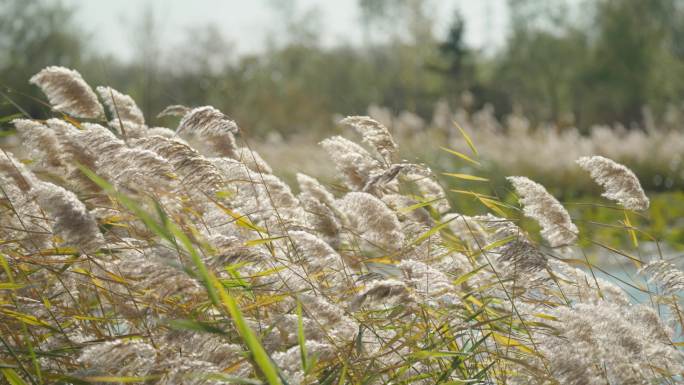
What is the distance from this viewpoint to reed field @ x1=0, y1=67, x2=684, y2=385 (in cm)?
168

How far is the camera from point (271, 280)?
202 cm

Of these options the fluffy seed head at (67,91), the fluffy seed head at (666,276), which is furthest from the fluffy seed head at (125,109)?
the fluffy seed head at (666,276)

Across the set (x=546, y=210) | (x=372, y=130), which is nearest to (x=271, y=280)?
(x=372, y=130)

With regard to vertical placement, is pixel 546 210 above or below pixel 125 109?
below

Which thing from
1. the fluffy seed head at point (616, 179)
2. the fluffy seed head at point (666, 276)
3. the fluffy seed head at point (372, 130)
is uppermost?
the fluffy seed head at point (372, 130)

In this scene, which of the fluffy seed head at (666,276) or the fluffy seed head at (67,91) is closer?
the fluffy seed head at (666,276)

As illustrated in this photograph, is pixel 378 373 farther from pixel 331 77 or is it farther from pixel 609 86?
pixel 331 77

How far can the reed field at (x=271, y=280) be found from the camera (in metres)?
1.68

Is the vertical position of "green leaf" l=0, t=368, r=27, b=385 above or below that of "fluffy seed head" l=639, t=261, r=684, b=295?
above

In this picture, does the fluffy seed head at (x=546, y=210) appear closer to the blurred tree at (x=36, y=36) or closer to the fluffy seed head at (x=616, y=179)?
the fluffy seed head at (x=616, y=179)

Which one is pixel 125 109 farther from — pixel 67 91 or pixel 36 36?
pixel 36 36

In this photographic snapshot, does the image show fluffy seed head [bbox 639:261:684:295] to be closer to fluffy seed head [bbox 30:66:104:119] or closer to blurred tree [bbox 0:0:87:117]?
fluffy seed head [bbox 30:66:104:119]

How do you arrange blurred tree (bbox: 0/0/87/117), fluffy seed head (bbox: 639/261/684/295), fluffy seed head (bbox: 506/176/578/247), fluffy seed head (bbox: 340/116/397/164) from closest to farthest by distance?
fluffy seed head (bbox: 639/261/684/295)
fluffy seed head (bbox: 506/176/578/247)
fluffy seed head (bbox: 340/116/397/164)
blurred tree (bbox: 0/0/87/117)

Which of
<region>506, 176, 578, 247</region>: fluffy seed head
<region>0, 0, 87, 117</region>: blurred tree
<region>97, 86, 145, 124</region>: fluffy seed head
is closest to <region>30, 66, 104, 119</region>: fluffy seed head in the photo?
<region>97, 86, 145, 124</region>: fluffy seed head
